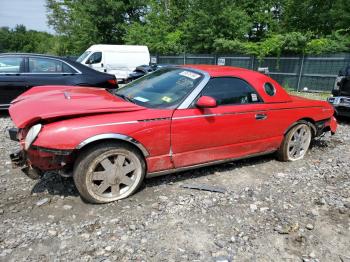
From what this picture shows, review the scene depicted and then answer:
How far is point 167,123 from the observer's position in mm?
3348

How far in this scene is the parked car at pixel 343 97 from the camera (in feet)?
23.7

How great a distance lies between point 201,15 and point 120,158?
19.8 m

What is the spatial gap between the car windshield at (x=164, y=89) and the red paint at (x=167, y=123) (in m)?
0.18

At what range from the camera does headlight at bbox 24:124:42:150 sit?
2.88m

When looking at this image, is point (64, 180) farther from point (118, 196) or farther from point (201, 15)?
point (201, 15)

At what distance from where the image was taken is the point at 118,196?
3.36 meters

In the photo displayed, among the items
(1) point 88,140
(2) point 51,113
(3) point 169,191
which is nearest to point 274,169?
(3) point 169,191

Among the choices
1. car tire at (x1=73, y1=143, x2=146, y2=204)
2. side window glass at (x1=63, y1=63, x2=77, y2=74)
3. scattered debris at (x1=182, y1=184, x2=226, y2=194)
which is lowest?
scattered debris at (x1=182, y1=184, x2=226, y2=194)

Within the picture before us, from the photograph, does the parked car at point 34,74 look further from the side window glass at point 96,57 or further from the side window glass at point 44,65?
the side window glass at point 96,57

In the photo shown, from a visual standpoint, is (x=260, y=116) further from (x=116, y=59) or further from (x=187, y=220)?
(x=116, y=59)

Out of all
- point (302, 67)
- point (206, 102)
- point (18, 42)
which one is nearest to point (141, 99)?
point (206, 102)

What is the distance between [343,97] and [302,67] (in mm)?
7417

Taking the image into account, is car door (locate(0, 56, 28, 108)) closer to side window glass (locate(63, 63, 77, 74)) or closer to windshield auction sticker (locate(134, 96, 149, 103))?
side window glass (locate(63, 63, 77, 74))

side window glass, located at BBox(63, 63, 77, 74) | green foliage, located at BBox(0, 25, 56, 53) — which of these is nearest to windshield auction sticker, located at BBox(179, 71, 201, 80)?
side window glass, located at BBox(63, 63, 77, 74)
